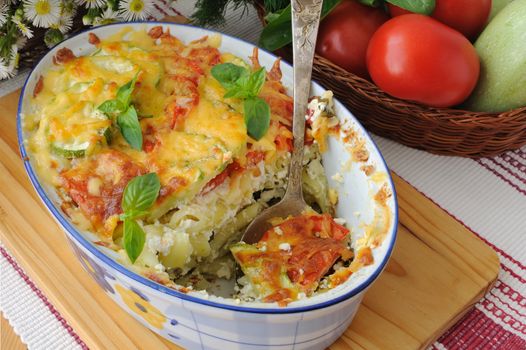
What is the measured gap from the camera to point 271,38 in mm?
1967

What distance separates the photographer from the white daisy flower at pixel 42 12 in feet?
6.33

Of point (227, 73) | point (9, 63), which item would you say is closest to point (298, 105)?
point (227, 73)

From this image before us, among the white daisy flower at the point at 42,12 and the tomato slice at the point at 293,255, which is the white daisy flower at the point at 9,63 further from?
the tomato slice at the point at 293,255

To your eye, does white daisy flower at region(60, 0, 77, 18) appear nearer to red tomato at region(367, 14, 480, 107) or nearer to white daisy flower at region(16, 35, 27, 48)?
white daisy flower at region(16, 35, 27, 48)

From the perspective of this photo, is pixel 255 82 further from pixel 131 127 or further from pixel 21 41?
pixel 21 41

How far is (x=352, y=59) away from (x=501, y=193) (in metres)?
0.60

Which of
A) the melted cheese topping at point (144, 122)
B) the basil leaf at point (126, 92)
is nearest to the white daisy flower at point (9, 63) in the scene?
the melted cheese topping at point (144, 122)

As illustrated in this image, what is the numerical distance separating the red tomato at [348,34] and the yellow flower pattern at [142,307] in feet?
3.11

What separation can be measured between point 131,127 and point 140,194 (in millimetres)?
199

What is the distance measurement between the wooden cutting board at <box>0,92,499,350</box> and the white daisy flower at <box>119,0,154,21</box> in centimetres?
56

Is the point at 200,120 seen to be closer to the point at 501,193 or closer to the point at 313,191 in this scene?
the point at 313,191

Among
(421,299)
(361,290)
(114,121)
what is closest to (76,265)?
(114,121)

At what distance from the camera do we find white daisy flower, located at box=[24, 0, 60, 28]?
1.93m

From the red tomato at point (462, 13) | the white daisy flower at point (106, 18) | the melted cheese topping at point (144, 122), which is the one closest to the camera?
the melted cheese topping at point (144, 122)
